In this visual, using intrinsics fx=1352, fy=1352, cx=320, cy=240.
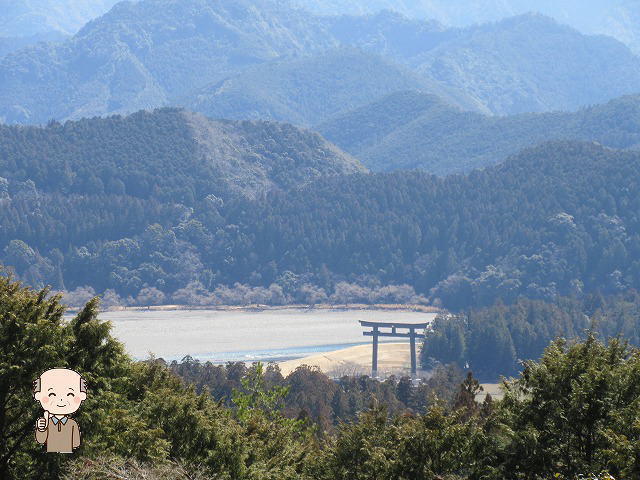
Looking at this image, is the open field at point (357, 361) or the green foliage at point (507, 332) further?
the green foliage at point (507, 332)

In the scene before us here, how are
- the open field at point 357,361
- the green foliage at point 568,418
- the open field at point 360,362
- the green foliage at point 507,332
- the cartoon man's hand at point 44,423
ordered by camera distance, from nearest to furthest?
the cartoon man's hand at point 44,423 < the green foliage at point 568,418 < the open field at point 360,362 < the open field at point 357,361 < the green foliage at point 507,332

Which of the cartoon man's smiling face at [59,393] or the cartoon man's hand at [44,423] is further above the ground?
the cartoon man's smiling face at [59,393]

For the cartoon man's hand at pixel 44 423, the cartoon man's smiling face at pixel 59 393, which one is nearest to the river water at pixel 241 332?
the cartoon man's hand at pixel 44 423

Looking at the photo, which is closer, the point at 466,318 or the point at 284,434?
the point at 284,434

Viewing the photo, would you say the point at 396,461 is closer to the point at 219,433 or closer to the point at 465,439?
the point at 465,439

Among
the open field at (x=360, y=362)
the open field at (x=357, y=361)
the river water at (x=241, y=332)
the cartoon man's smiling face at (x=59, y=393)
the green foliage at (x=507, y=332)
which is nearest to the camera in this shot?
the cartoon man's smiling face at (x=59, y=393)

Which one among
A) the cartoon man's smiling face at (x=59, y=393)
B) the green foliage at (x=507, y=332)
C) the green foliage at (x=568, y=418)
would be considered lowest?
the green foliage at (x=568, y=418)

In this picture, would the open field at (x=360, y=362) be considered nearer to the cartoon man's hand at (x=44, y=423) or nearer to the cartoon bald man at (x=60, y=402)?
the cartoon man's hand at (x=44, y=423)

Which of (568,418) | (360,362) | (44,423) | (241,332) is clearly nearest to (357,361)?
(360,362)

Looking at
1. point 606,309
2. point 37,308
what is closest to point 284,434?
point 37,308
